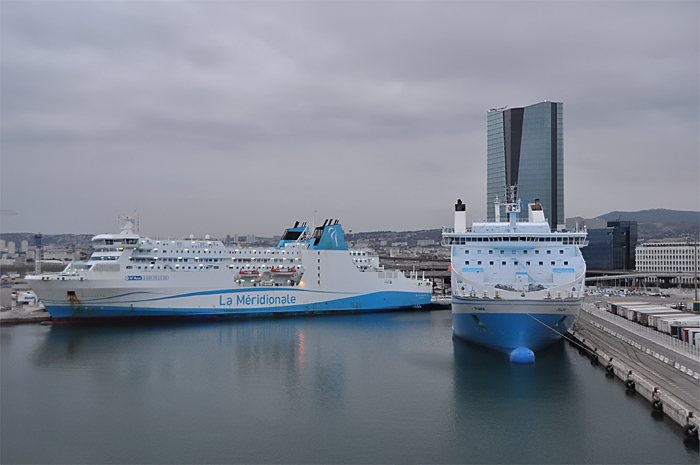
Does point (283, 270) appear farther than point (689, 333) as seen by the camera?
Yes

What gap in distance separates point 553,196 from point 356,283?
3724 centimetres

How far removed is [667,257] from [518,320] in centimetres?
4294

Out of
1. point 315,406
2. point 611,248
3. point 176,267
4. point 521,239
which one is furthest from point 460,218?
point 611,248

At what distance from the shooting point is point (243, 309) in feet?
94.6

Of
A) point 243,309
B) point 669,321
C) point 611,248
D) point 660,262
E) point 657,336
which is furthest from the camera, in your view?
point 611,248

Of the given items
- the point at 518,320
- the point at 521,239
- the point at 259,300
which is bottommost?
the point at 259,300

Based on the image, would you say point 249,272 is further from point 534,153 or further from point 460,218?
point 534,153

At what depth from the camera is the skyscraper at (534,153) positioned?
57844 millimetres

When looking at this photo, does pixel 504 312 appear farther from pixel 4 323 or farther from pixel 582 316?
pixel 4 323

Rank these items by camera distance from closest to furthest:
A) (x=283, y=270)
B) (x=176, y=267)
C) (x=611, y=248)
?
(x=176, y=267) < (x=283, y=270) < (x=611, y=248)

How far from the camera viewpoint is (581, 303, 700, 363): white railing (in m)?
15.2

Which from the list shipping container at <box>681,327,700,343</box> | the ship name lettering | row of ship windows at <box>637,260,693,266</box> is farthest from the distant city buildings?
shipping container at <box>681,327,700,343</box>

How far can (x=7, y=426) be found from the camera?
11.8m

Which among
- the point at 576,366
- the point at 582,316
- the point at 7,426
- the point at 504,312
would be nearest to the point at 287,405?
the point at 7,426
